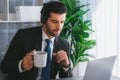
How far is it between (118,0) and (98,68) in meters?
1.99

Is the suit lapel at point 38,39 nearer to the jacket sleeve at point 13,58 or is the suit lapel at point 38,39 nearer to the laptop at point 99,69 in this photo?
the jacket sleeve at point 13,58

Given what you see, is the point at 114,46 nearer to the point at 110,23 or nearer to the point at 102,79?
the point at 110,23

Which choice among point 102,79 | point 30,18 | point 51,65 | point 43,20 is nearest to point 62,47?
point 51,65

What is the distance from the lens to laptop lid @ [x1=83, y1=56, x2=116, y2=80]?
1.64 m

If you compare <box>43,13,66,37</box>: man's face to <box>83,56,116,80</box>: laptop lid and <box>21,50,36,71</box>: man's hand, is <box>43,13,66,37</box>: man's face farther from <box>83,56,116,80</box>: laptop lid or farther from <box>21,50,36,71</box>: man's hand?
<box>83,56,116,80</box>: laptop lid

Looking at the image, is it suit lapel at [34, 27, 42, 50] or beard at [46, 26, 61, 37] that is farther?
suit lapel at [34, 27, 42, 50]

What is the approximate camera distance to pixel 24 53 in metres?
2.21

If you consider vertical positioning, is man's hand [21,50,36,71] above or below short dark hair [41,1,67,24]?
below

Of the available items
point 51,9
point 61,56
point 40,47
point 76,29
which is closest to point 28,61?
point 61,56

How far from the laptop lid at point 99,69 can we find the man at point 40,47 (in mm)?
364

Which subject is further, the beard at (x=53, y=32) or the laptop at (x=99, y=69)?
the beard at (x=53, y=32)

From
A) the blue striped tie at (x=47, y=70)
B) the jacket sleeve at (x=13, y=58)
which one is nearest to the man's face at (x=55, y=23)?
the blue striped tie at (x=47, y=70)

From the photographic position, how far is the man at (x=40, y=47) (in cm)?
205

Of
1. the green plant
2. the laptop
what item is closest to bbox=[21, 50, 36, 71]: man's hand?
the laptop
